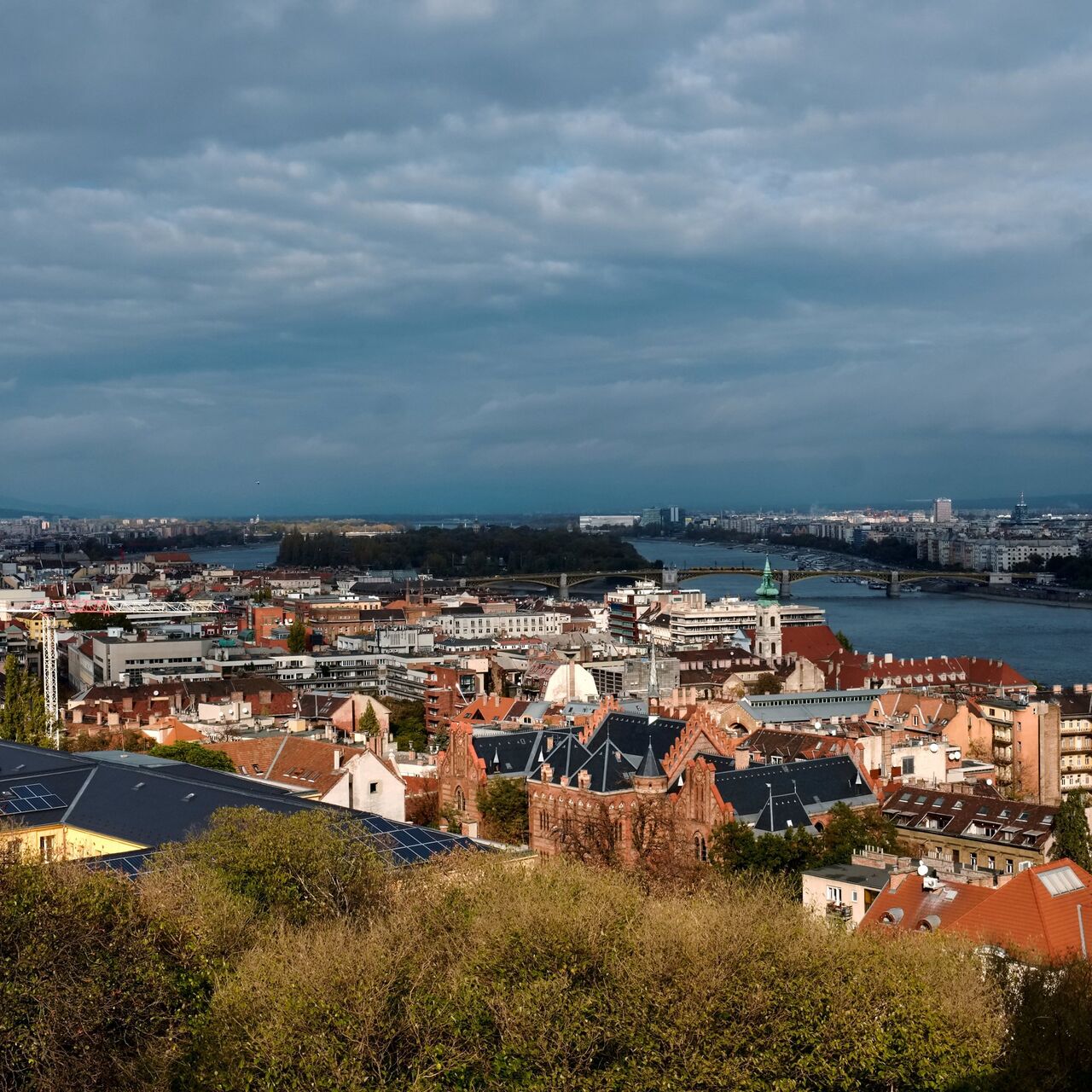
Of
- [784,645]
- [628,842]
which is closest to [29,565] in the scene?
[784,645]

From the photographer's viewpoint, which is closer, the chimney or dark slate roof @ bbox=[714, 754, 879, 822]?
dark slate roof @ bbox=[714, 754, 879, 822]

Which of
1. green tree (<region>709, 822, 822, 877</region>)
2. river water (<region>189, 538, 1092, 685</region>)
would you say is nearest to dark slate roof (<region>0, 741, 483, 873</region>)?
green tree (<region>709, 822, 822, 877</region>)

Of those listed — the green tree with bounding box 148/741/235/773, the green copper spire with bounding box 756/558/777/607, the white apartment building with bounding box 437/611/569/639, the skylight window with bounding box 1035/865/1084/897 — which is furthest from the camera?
the white apartment building with bounding box 437/611/569/639

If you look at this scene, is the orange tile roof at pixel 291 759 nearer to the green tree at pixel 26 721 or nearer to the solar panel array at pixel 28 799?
the green tree at pixel 26 721

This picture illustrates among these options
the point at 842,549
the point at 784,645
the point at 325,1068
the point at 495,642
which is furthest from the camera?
the point at 842,549

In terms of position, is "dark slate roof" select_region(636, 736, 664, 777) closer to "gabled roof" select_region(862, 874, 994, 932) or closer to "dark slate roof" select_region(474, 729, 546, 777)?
"dark slate roof" select_region(474, 729, 546, 777)

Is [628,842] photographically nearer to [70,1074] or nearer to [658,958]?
[658,958]

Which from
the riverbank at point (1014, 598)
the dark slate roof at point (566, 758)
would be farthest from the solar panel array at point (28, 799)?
the riverbank at point (1014, 598)
